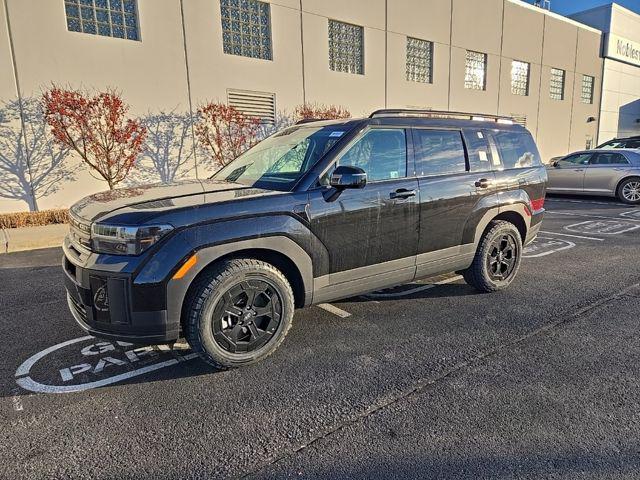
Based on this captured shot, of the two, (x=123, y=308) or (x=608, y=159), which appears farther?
(x=608, y=159)

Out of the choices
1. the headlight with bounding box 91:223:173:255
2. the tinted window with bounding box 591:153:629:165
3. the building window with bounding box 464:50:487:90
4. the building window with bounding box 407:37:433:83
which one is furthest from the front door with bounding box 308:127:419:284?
the building window with bounding box 464:50:487:90

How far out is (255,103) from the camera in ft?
42.7

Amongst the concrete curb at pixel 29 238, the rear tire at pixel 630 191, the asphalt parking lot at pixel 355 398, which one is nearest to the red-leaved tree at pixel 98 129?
the concrete curb at pixel 29 238

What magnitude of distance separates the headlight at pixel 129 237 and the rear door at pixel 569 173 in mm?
13559

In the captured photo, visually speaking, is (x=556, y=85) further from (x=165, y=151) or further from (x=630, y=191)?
(x=165, y=151)

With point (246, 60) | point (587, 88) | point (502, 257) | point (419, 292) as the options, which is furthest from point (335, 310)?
point (587, 88)

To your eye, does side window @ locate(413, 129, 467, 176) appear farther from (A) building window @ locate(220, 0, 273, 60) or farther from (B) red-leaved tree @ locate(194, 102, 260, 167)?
(A) building window @ locate(220, 0, 273, 60)

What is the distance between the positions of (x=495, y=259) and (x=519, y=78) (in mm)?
20308

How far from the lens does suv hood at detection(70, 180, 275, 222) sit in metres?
3.00

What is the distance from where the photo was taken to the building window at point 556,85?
917 inches

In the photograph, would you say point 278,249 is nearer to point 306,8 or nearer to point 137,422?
point 137,422

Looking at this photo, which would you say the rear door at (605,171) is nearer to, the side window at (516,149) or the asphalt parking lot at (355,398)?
the side window at (516,149)

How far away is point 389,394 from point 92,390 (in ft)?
6.72

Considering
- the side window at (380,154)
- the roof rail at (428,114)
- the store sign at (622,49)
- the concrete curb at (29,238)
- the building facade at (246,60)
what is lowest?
the concrete curb at (29,238)
